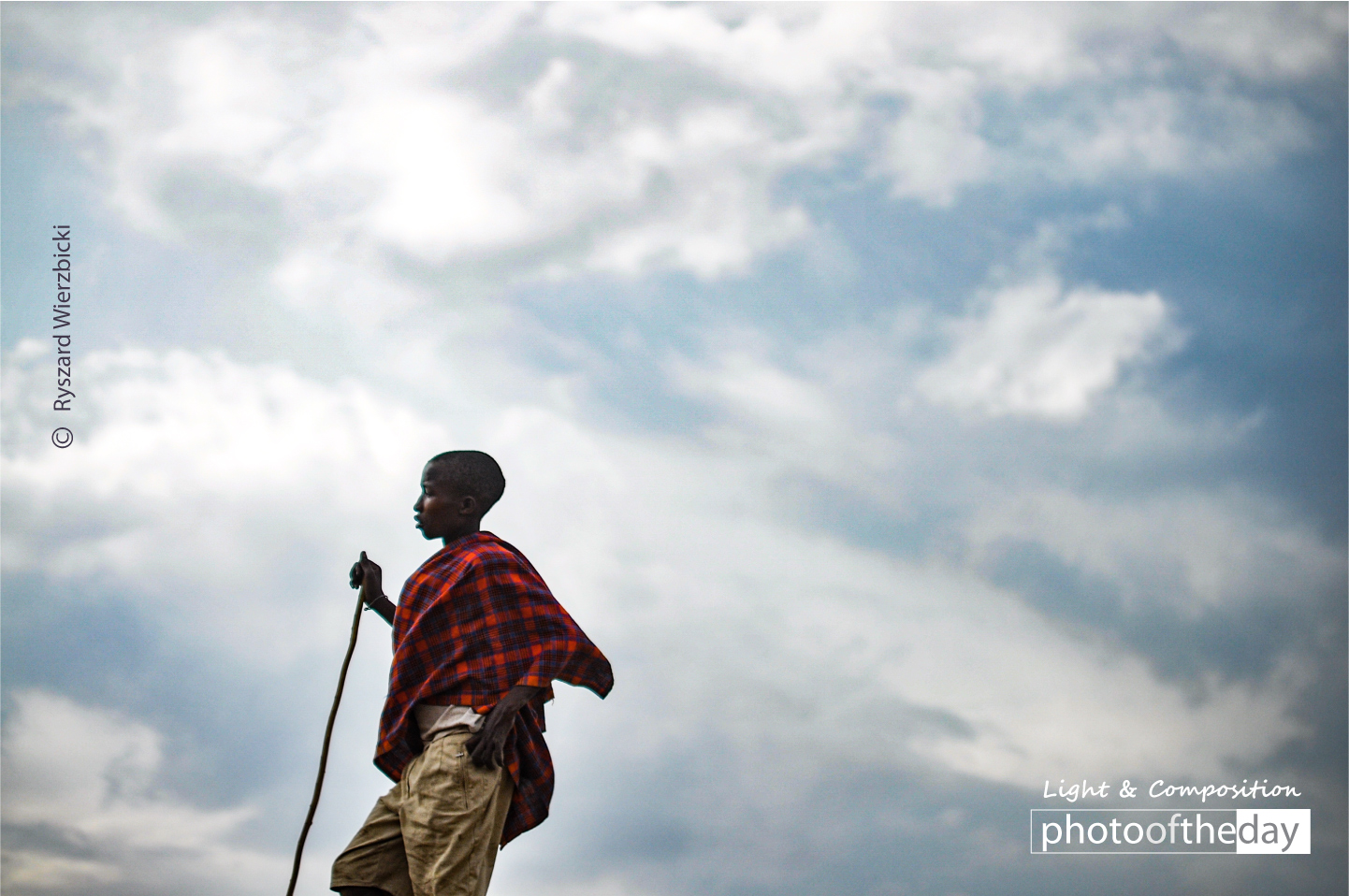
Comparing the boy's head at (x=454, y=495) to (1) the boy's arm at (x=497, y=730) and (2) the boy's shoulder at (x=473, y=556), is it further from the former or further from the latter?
(1) the boy's arm at (x=497, y=730)

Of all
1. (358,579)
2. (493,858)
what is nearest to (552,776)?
(493,858)

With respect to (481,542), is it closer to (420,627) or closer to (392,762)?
(420,627)

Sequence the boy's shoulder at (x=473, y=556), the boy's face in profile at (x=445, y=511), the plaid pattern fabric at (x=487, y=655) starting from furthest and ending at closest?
the boy's face in profile at (x=445, y=511) → the boy's shoulder at (x=473, y=556) → the plaid pattern fabric at (x=487, y=655)

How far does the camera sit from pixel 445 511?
18.2 feet

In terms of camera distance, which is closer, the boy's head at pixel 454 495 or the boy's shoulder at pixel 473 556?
the boy's shoulder at pixel 473 556

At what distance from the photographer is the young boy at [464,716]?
4914mm

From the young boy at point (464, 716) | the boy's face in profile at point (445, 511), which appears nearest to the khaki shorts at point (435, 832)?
the young boy at point (464, 716)

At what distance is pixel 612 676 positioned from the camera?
17.6 feet

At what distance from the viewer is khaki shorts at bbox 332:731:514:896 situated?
4879 mm

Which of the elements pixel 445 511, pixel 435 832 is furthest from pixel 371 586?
pixel 435 832

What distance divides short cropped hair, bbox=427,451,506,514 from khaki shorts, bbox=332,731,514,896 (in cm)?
115

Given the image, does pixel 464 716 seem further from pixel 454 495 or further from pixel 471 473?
pixel 471 473

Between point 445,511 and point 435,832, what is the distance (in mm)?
1429

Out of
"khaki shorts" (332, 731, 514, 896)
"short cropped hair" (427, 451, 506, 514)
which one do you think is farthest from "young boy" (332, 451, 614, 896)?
"short cropped hair" (427, 451, 506, 514)
